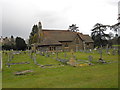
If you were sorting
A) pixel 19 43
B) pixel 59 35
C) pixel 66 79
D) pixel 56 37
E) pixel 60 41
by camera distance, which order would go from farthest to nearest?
pixel 19 43 → pixel 59 35 → pixel 56 37 → pixel 60 41 → pixel 66 79

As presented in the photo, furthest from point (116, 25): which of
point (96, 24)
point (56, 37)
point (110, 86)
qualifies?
point (110, 86)

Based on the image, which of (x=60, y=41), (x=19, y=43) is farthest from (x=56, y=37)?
(x=19, y=43)

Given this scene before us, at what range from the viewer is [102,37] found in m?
68.0

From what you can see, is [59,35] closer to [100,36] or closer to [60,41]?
[60,41]

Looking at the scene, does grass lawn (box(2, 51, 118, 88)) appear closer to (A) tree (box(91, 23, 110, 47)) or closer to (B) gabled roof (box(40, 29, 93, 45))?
(B) gabled roof (box(40, 29, 93, 45))

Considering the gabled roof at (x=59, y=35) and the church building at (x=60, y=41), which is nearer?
the church building at (x=60, y=41)

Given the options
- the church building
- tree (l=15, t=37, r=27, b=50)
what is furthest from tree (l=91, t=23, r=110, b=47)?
tree (l=15, t=37, r=27, b=50)

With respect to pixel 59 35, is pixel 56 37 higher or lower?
lower

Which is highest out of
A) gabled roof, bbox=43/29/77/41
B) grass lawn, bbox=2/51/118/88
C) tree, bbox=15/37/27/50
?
gabled roof, bbox=43/29/77/41

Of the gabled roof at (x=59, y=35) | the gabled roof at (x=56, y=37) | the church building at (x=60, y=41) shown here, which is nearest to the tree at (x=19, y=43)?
the church building at (x=60, y=41)

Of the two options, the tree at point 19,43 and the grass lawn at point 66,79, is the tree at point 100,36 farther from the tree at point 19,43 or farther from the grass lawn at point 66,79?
the grass lawn at point 66,79

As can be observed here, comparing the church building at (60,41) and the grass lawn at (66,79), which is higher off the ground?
the church building at (60,41)

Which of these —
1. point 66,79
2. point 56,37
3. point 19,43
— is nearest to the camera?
point 66,79

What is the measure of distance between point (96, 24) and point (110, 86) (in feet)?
207
